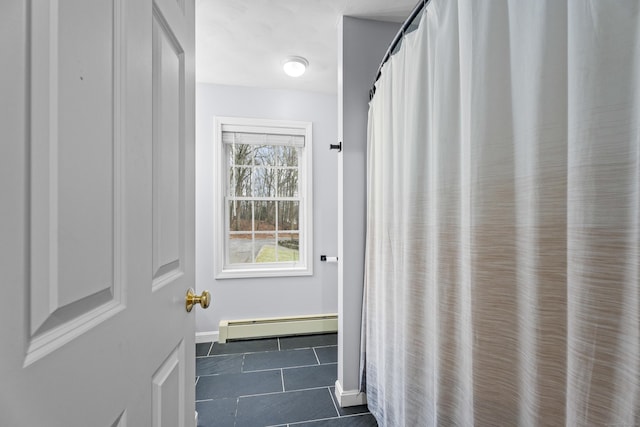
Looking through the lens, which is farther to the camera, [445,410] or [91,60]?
[445,410]

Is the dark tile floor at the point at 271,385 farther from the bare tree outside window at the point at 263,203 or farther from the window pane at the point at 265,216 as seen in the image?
the window pane at the point at 265,216

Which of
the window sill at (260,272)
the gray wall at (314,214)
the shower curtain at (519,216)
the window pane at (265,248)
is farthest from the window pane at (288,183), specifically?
the shower curtain at (519,216)

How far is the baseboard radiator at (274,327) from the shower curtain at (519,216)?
1.58m

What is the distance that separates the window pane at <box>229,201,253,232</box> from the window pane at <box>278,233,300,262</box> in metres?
0.36

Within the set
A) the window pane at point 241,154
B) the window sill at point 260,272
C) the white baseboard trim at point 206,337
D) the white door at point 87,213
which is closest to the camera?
the white door at point 87,213

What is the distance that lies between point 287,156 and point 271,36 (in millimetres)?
1162

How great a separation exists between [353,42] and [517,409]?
1946 millimetres

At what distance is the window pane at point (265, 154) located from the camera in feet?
9.39

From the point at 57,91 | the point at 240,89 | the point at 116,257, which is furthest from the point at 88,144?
the point at 240,89

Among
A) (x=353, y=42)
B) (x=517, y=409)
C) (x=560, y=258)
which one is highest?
(x=353, y=42)

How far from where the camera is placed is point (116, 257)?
468 millimetres

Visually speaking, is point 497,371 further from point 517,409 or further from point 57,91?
point 57,91

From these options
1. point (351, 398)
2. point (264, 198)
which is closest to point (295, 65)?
point (264, 198)

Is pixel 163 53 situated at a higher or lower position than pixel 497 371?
higher
